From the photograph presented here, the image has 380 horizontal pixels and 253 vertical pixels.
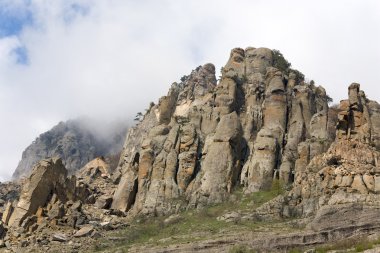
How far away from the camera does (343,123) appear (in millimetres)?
75875

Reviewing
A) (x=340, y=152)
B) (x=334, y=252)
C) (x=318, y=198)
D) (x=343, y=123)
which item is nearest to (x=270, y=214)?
(x=318, y=198)

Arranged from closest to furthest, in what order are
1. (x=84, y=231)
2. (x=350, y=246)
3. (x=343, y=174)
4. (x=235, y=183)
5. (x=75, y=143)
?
(x=350, y=246)
(x=343, y=174)
(x=84, y=231)
(x=235, y=183)
(x=75, y=143)

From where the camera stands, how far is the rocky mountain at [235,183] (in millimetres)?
61406

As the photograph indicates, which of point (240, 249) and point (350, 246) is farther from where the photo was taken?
point (240, 249)

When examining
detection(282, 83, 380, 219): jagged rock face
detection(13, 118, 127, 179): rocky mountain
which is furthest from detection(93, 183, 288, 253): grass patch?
detection(13, 118, 127, 179): rocky mountain

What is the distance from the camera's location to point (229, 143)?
84562mm

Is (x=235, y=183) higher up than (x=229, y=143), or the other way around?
(x=229, y=143)

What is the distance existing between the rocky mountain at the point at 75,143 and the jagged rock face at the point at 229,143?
5723 centimetres

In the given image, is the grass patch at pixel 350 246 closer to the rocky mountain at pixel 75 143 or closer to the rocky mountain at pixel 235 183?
the rocky mountain at pixel 235 183

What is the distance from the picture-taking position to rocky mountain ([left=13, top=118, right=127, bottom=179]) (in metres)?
157

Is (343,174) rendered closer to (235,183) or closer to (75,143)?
(235,183)

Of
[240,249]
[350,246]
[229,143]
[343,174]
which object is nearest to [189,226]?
[240,249]

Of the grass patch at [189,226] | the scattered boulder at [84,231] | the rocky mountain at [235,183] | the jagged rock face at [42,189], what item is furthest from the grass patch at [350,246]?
the jagged rock face at [42,189]

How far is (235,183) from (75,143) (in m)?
85.3
